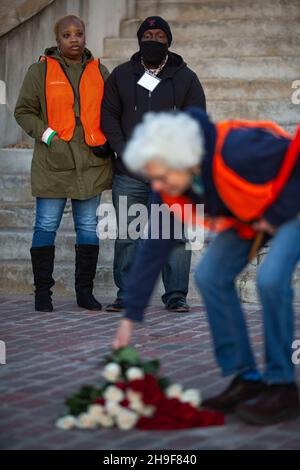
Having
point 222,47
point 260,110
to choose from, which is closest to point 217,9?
point 222,47

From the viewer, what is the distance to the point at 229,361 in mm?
4746

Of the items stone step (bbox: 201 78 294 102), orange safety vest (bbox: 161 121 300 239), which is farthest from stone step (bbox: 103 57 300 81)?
orange safety vest (bbox: 161 121 300 239)

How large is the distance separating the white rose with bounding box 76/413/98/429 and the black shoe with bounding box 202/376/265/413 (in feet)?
1.80

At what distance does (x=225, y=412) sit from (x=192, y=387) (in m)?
0.54

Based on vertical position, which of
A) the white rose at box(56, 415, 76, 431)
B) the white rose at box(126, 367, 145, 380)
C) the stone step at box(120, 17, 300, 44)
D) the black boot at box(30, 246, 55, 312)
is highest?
the stone step at box(120, 17, 300, 44)

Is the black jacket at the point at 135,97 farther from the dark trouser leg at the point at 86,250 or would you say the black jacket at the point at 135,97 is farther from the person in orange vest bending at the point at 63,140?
the dark trouser leg at the point at 86,250

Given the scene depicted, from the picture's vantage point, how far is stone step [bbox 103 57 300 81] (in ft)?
33.7

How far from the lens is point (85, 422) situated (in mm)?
4508

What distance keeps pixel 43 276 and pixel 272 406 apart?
11.0ft

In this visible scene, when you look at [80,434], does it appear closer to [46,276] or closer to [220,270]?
[220,270]

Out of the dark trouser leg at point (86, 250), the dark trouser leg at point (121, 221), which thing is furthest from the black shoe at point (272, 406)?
the dark trouser leg at point (86, 250)

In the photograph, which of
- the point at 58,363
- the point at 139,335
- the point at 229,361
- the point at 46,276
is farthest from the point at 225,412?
the point at 46,276

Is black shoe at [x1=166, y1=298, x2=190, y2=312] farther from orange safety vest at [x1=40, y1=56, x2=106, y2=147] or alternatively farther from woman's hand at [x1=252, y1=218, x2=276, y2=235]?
woman's hand at [x1=252, y1=218, x2=276, y2=235]

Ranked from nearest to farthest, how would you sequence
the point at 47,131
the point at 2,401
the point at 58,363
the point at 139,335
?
the point at 2,401 → the point at 58,363 → the point at 139,335 → the point at 47,131
